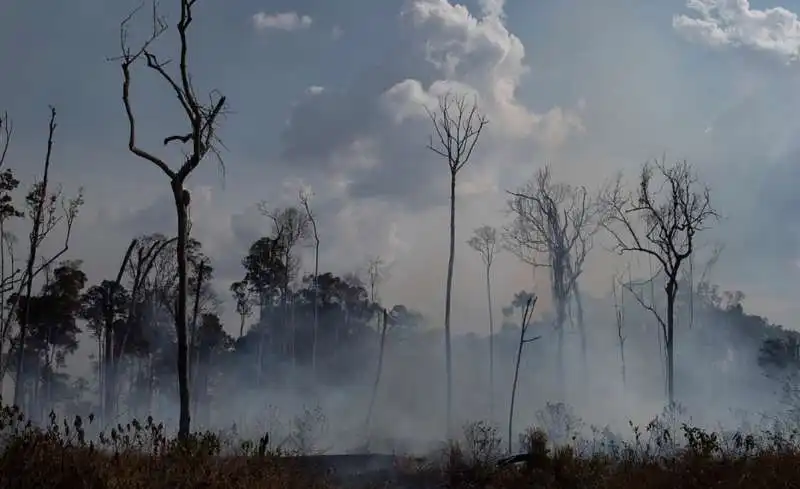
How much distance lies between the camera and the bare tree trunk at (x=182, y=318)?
50.7 feet

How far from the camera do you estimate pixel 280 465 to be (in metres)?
11.3

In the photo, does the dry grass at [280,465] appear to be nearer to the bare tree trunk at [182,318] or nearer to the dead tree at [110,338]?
the bare tree trunk at [182,318]

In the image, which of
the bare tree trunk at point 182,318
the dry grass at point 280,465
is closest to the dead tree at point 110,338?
the bare tree trunk at point 182,318

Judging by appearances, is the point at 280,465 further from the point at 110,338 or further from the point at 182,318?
the point at 110,338

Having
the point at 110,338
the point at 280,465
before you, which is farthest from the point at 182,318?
the point at 110,338

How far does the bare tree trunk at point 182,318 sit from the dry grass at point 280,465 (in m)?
2.89

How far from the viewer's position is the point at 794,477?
10922 mm

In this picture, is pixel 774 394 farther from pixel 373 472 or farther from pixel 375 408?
pixel 373 472

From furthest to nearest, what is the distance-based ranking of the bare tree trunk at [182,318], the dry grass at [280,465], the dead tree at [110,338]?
1. the dead tree at [110,338]
2. the bare tree trunk at [182,318]
3. the dry grass at [280,465]

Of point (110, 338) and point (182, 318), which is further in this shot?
point (110, 338)

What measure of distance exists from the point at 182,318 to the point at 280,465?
5.74 metres

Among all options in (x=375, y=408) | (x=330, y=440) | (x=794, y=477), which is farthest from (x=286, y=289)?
(x=794, y=477)

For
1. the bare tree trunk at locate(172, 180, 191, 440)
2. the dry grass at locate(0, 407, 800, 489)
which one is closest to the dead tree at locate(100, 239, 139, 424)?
the bare tree trunk at locate(172, 180, 191, 440)

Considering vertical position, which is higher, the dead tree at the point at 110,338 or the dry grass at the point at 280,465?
the dead tree at the point at 110,338
